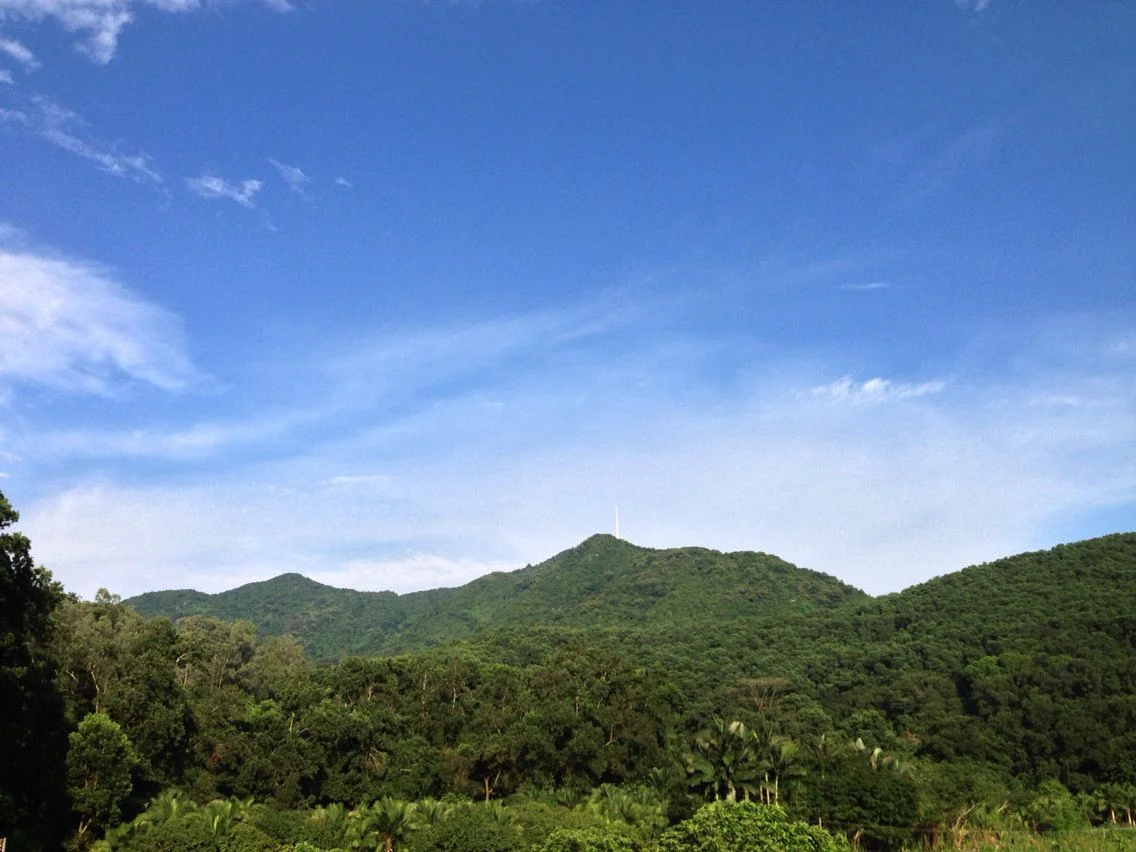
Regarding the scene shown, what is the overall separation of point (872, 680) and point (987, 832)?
1477 inches

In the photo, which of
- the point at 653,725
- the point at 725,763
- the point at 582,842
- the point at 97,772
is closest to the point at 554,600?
the point at 653,725

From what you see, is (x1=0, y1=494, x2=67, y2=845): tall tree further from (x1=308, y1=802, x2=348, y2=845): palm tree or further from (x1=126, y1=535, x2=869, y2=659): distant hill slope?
(x1=126, y1=535, x2=869, y2=659): distant hill slope

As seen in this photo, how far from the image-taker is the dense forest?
2831 centimetres

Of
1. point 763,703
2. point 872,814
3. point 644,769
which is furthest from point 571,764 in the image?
point 763,703

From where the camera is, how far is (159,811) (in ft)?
96.8

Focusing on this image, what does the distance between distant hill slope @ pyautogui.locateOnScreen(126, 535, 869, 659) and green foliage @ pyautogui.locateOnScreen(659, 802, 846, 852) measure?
246 feet

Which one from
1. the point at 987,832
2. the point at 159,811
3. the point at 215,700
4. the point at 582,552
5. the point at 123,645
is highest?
the point at 582,552

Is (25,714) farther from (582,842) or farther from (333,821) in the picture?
(582,842)

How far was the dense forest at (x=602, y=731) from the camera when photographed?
28312 millimetres

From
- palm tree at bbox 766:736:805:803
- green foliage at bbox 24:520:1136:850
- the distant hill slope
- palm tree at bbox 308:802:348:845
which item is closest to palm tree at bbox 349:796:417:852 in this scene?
green foliage at bbox 24:520:1136:850

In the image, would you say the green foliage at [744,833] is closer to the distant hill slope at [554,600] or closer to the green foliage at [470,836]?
the green foliage at [470,836]

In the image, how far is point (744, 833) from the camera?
2355 cm

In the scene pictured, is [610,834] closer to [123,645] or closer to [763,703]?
[123,645]

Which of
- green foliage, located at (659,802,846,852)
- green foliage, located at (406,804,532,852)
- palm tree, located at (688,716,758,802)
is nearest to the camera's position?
green foliage, located at (659,802,846,852)
